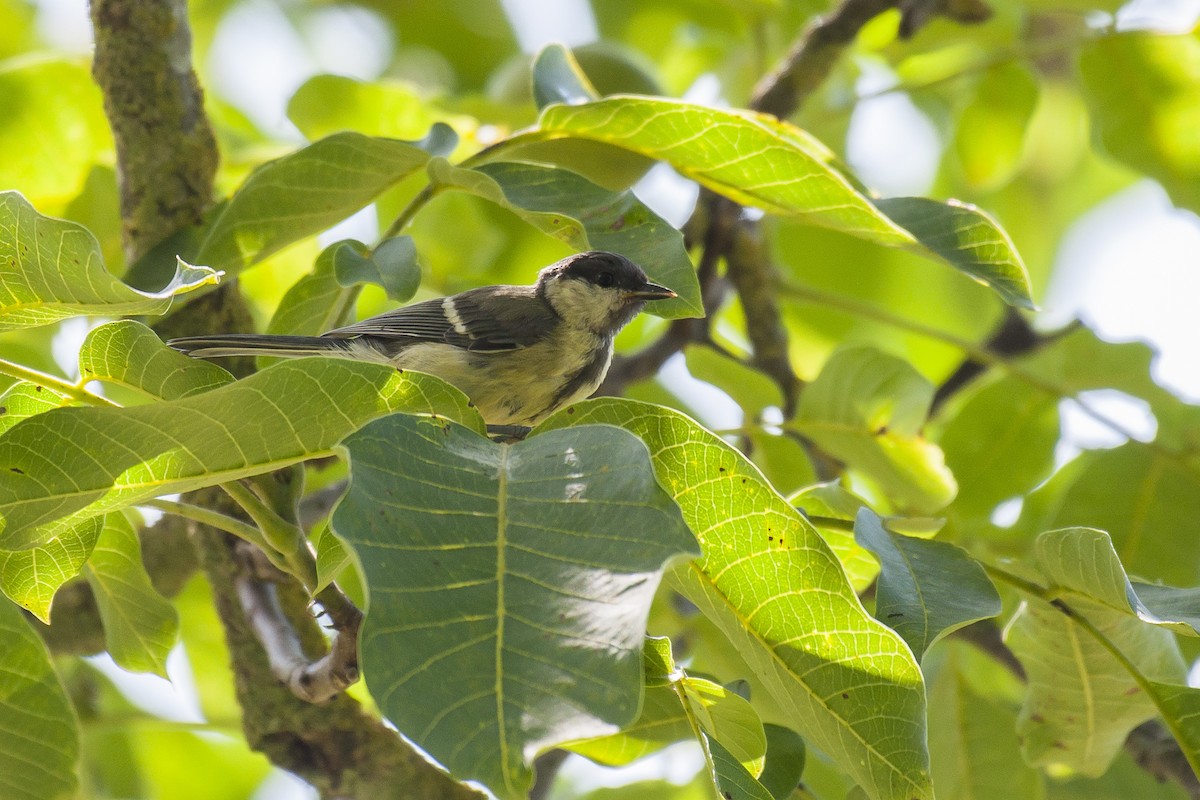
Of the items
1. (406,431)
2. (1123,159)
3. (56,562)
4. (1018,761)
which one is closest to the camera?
(406,431)

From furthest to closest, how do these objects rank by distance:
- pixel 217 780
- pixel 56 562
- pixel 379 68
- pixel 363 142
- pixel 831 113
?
pixel 379 68 → pixel 217 780 → pixel 831 113 → pixel 363 142 → pixel 56 562

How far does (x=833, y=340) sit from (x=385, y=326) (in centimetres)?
→ 181

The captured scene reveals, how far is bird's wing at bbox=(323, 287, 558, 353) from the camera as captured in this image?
3400 millimetres

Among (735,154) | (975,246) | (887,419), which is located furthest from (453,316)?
(975,246)

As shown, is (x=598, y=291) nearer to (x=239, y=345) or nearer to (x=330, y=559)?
(x=239, y=345)

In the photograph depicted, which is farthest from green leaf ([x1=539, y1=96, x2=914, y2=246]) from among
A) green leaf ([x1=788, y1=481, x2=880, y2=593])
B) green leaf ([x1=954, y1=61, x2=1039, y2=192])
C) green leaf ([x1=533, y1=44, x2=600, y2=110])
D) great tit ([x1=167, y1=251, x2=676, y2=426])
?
green leaf ([x1=954, y1=61, x2=1039, y2=192])

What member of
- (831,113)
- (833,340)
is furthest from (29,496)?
(833,340)

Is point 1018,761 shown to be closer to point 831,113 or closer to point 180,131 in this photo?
point 831,113

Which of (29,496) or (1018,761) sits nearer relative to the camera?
(29,496)

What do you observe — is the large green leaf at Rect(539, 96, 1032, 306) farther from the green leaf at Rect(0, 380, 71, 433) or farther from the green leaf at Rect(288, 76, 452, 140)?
the green leaf at Rect(288, 76, 452, 140)

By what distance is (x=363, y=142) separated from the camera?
86.2 inches

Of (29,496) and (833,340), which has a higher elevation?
(29,496)

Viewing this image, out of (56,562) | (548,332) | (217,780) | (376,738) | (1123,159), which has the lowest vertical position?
(217,780)

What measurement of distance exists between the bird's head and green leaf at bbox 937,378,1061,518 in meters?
1.00
